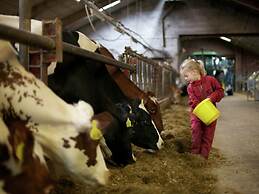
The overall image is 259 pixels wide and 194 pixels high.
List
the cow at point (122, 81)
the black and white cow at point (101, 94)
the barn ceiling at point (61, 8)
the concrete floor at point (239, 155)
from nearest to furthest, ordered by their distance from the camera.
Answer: the black and white cow at point (101, 94) → the cow at point (122, 81) → the concrete floor at point (239, 155) → the barn ceiling at point (61, 8)

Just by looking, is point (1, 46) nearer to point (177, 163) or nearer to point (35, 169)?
point (35, 169)

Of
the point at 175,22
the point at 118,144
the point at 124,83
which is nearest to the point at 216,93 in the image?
the point at 124,83

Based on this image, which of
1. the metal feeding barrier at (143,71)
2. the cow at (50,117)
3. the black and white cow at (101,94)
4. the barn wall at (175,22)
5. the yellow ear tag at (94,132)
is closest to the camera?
the cow at (50,117)

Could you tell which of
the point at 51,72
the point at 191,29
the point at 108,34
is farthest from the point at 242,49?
the point at 51,72

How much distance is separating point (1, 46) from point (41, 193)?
2.10ft

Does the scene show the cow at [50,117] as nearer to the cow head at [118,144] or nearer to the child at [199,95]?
the cow head at [118,144]

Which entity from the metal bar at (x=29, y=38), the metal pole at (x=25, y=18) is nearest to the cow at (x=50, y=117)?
the metal bar at (x=29, y=38)

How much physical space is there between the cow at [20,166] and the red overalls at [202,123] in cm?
321

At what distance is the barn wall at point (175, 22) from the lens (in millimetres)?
16500

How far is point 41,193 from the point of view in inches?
58.2

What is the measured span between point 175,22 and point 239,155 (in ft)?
41.6

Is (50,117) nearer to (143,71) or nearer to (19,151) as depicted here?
(19,151)

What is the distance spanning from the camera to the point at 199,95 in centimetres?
459

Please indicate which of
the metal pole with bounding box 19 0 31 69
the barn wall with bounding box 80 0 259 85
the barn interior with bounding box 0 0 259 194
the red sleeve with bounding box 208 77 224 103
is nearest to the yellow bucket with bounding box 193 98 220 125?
the red sleeve with bounding box 208 77 224 103
